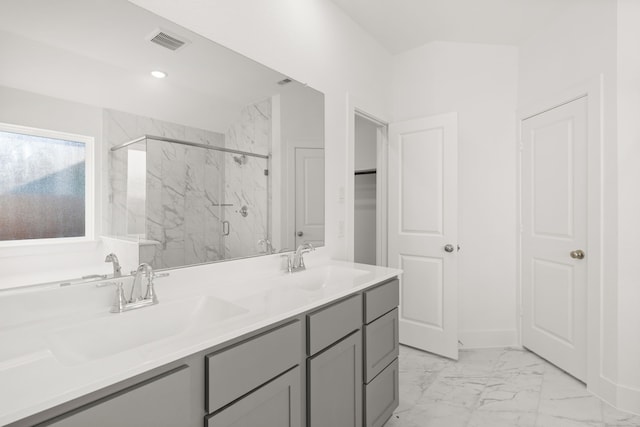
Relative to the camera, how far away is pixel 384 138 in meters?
3.15

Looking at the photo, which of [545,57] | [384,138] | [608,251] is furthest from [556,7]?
[608,251]

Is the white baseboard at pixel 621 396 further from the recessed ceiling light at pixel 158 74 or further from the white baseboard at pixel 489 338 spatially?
the recessed ceiling light at pixel 158 74

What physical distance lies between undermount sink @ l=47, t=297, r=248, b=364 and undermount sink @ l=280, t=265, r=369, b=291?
0.51 m

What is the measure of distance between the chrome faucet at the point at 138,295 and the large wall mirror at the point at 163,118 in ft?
0.39

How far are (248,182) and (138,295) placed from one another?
0.76 metres

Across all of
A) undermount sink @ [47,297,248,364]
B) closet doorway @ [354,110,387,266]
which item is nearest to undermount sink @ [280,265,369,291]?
undermount sink @ [47,297,248,364]

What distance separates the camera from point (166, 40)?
1393mm

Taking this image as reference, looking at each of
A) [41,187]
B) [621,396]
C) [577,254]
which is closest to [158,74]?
[41,187]

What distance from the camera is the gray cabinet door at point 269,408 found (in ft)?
3.18

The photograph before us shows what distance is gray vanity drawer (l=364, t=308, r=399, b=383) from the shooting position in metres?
1.65

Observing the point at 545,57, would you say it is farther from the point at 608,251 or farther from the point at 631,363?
the point at 631,363

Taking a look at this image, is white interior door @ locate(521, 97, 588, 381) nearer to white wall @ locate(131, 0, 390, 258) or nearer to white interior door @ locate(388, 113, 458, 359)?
white interior door @ locate(388, 113, 458, 359)

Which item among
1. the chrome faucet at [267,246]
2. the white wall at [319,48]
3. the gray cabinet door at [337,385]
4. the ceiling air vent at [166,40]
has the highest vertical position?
the white wall at [319,48]

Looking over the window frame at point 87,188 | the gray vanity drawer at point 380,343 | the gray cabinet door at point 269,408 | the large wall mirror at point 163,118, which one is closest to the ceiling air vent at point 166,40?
the large wall mirror at point 163,118
